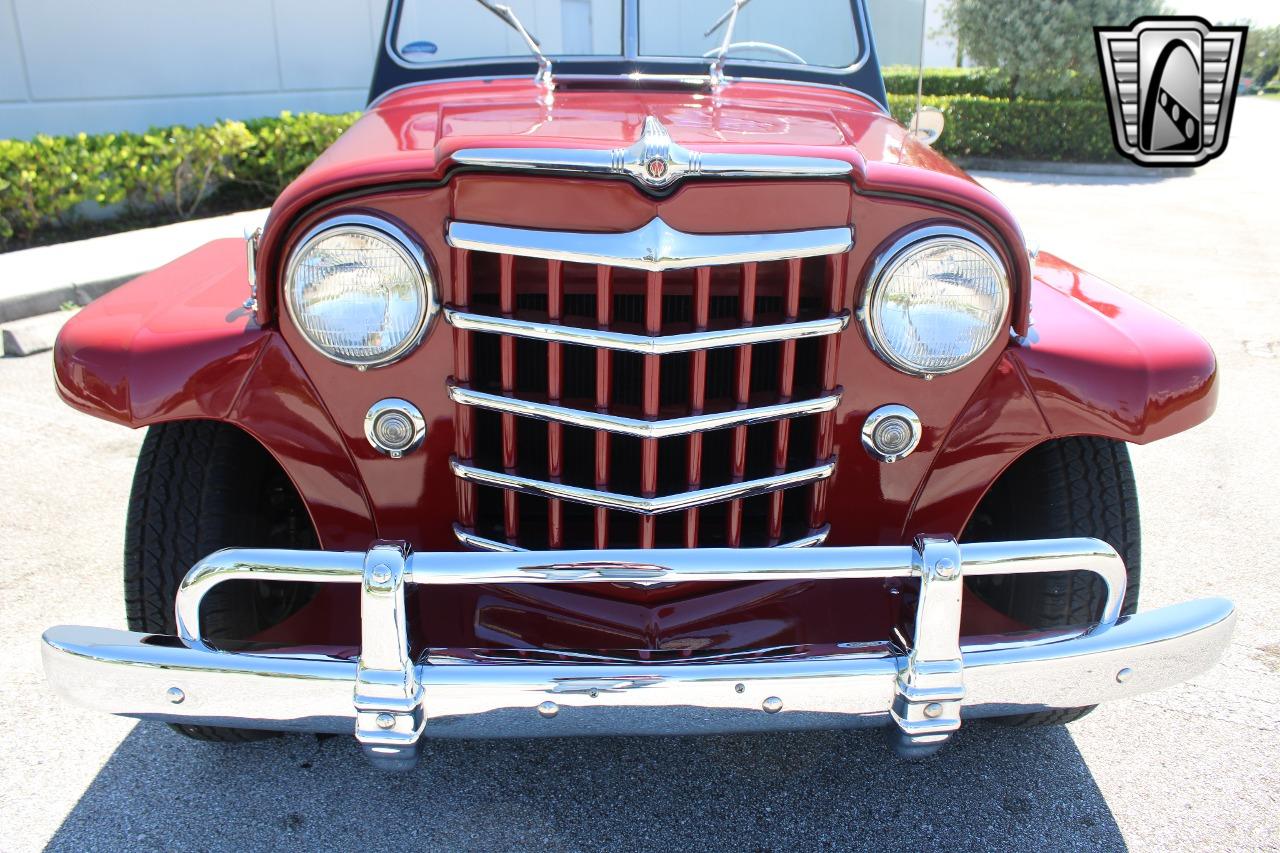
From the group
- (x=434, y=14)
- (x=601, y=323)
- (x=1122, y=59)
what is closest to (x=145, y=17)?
(x=434, y=14)

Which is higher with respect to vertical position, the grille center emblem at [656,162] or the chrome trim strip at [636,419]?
the grille center emblem at [656,162]

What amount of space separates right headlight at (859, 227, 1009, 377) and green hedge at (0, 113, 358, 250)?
19.3 feet

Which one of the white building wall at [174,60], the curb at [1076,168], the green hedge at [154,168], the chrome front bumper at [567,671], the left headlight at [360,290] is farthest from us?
the curb at [1076,168]

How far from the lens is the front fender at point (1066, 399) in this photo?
167cm

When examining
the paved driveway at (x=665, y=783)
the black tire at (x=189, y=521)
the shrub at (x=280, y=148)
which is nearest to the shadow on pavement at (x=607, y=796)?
the paved driveway at (x=665, y=783)

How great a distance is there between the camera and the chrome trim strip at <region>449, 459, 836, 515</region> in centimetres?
164

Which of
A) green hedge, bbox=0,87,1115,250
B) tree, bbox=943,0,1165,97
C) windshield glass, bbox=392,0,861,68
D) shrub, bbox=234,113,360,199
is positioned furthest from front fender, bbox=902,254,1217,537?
tree, bbox=943,0,1165,97

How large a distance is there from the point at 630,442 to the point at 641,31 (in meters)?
1.23

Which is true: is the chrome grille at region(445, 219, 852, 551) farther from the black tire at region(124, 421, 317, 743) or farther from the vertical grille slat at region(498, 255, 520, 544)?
the black tire at region(124, 421, 317, 743)

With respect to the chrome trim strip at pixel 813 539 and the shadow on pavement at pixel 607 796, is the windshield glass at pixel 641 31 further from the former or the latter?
the shadow on pavement at pixel 607 796

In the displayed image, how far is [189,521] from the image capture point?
5.94ft

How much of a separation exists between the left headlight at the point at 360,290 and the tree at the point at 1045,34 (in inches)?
532

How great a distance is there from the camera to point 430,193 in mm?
1544

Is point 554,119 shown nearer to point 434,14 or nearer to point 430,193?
point 430,193
